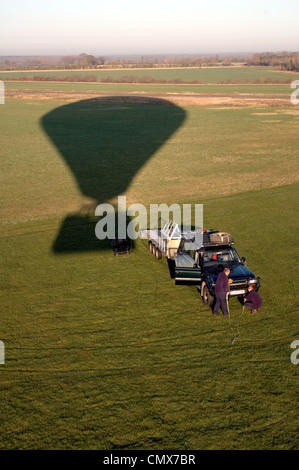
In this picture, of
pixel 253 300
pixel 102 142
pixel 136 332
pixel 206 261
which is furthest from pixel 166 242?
pixel 102 142

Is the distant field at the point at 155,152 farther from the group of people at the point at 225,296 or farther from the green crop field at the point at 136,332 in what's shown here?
the group of people at the point at 225,296

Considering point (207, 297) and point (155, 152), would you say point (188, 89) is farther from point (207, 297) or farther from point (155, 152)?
point (207, 297)

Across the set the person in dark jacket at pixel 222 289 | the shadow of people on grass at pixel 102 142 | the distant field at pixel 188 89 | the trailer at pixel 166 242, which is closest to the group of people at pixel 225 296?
the person in dark jacket at pixel 222 289

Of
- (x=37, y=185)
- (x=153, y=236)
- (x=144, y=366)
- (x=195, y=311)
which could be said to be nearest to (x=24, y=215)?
(x=37, y=185)

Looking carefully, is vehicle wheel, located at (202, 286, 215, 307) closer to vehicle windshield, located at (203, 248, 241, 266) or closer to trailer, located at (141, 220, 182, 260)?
vehicle windshield, located at (203, 248, 241, 266)
